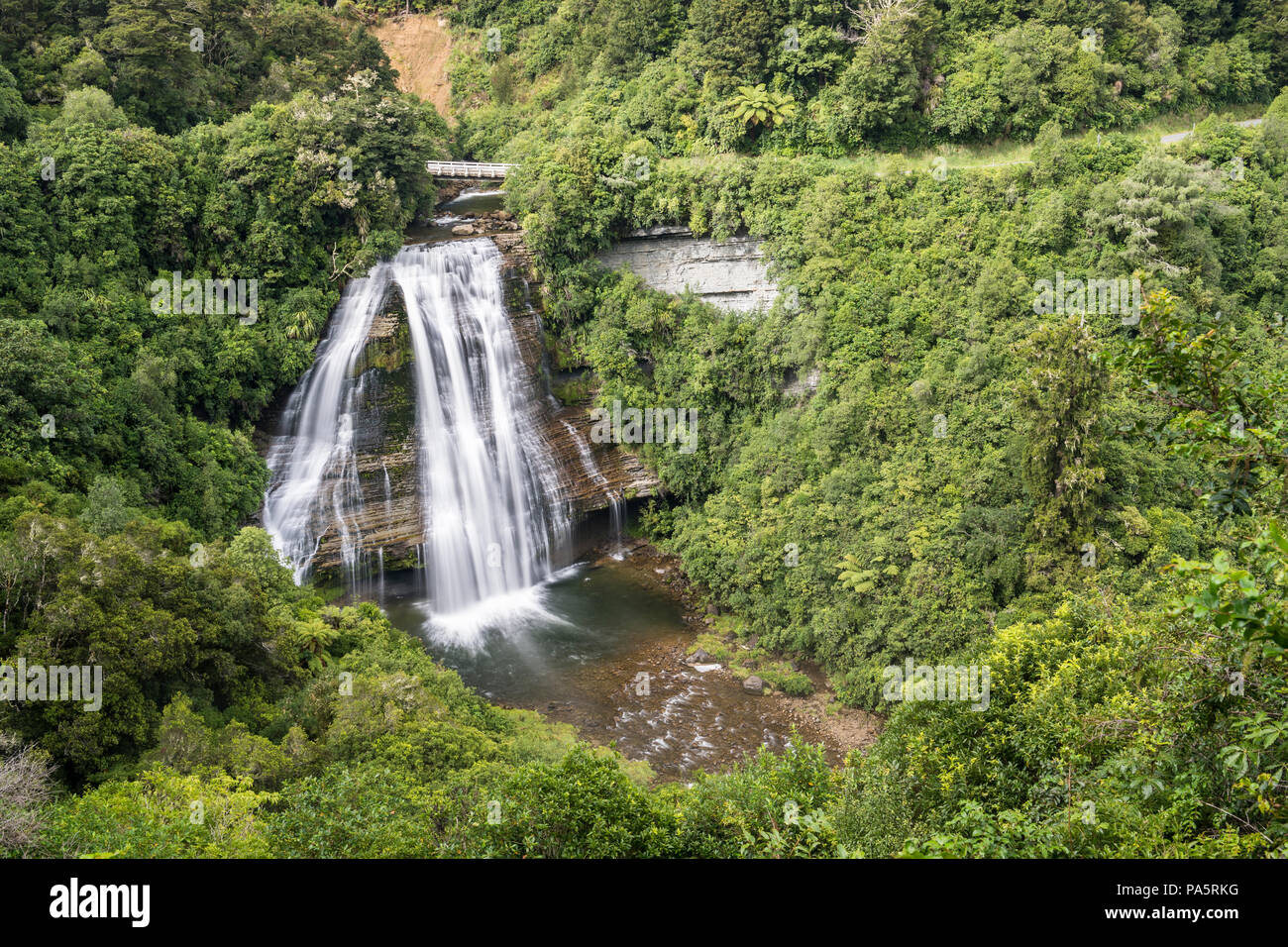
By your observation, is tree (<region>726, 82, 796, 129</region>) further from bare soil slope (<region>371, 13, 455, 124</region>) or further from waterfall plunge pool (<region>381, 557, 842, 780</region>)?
bare soil slope (<region>371, 13, 455, 124</region>)

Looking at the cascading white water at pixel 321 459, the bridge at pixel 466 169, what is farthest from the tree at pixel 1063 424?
the bridge at pixel 466 169

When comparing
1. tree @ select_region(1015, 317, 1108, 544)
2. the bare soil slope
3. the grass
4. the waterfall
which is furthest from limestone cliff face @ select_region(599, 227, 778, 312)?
the bare soil slope

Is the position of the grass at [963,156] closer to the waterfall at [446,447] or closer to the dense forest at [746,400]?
the dense forest at [746,400]

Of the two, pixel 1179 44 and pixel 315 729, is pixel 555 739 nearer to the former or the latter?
pixel 315 729

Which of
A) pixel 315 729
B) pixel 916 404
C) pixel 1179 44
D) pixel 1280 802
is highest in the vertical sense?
pixel 1179 44
